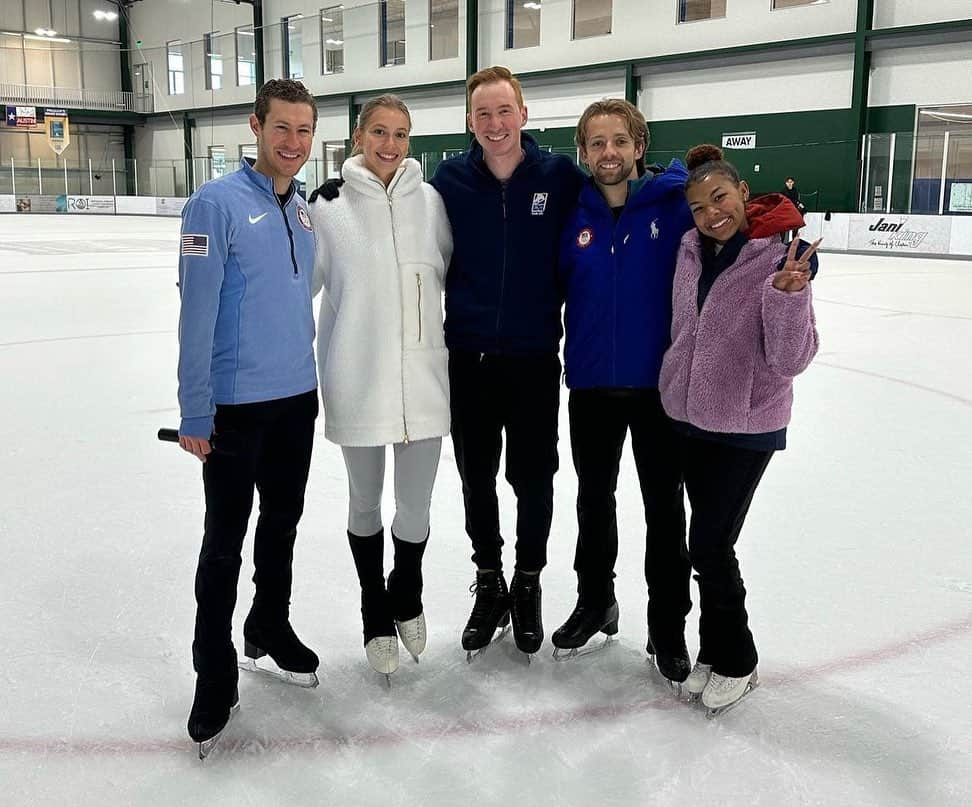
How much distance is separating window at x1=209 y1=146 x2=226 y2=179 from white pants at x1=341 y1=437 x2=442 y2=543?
32318mm

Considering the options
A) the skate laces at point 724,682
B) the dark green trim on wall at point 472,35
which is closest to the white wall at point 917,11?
the dark green trim on wall at point 472,35

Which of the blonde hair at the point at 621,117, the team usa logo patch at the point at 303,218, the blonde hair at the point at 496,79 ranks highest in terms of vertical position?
the blonde hair at the point at 496,79

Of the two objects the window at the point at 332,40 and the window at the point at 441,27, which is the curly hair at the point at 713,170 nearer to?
the window at the point at 441,27

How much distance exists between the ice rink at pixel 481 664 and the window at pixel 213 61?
32.6 meters

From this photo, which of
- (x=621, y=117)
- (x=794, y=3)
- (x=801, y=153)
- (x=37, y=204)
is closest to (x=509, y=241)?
(x=621, y=117)

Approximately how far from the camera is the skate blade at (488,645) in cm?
282

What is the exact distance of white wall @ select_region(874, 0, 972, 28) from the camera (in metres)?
16.9

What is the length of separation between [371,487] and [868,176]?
17.7m

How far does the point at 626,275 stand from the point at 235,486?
1.14m

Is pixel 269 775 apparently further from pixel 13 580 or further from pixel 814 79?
pixel 814 79

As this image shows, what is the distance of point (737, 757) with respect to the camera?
2.32 metres

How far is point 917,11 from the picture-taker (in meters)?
17.5

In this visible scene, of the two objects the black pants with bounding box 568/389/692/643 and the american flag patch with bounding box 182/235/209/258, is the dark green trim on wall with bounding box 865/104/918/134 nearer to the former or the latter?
the black pants with bounding box 568/389/692/643

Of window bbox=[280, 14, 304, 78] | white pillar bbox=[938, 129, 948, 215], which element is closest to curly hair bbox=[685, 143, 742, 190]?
white pillar bbox=[938, 129, 948, 215]
